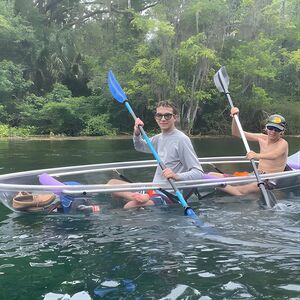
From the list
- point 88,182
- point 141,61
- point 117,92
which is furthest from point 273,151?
point 141,61

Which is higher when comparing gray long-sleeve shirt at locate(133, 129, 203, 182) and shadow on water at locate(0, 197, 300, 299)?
gray long-sleeve shirt at locate(133, 129, 203, 182)

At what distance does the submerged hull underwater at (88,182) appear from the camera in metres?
4.31

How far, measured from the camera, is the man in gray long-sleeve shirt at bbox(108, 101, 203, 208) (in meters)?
4.52

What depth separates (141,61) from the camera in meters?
22.4

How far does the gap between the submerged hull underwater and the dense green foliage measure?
1669 cm

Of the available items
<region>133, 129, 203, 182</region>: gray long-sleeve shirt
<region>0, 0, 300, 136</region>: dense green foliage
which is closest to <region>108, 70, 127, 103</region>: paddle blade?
<region>133, 129, 203, 182</region>: gray long-sleeve shirt

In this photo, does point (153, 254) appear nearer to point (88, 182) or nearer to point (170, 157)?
point (170, 157)

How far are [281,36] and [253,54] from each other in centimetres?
289

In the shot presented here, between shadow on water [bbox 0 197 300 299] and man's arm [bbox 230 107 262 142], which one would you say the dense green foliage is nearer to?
man's arm [bbox 230 107 262 142]

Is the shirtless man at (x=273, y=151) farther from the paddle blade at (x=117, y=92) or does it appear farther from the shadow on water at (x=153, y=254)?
the paddle blade at (x=117, y=92)

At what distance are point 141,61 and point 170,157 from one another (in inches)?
723

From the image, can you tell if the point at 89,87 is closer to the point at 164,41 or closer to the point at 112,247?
the point at 164,41

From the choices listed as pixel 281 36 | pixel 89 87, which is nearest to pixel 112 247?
pixel 89 87

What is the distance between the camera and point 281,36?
84.2 feet
